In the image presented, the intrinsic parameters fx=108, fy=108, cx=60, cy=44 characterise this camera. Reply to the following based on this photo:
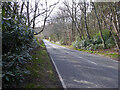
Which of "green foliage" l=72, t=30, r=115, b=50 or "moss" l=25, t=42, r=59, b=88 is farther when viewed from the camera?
"green foliage" l=72, t=30, r=115, b=50

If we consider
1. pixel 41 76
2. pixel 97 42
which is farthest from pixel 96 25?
pixel 41 76

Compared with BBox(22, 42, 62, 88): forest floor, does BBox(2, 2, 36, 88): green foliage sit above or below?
above

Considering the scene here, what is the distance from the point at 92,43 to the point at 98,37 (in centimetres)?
157

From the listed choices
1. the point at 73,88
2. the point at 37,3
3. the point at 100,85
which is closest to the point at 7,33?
the point at 73,88

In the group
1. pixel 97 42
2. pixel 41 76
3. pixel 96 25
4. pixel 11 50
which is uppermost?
pixel 96 25

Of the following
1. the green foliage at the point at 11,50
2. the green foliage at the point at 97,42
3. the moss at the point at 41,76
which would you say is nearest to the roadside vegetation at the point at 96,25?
the green foliage at the point at 97,42

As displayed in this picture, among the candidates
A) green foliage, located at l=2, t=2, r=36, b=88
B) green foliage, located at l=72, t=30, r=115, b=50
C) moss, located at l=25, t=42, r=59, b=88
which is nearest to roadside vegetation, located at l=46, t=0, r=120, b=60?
green foliage, located at l=72, t=30, r=115, b=50

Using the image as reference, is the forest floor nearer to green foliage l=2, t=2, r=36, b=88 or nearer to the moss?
the moss

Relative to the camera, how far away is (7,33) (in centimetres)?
405

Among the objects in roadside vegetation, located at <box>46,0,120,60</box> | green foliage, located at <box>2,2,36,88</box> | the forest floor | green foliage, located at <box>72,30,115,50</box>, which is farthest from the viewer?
green foliage, located at <box>72,30,115,50</box>

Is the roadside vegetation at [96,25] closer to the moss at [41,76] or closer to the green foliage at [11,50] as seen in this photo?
the moss at [41,76]

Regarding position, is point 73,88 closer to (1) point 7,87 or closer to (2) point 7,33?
(1) point 7,87

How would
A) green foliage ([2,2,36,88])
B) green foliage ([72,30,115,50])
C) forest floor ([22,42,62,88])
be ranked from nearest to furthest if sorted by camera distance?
green foliage ([2,2,36,88])
forest floor ([22,42,62,88])
green foliage ([72,30,115,50])

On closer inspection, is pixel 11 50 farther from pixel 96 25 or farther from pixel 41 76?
pixel 96 25
